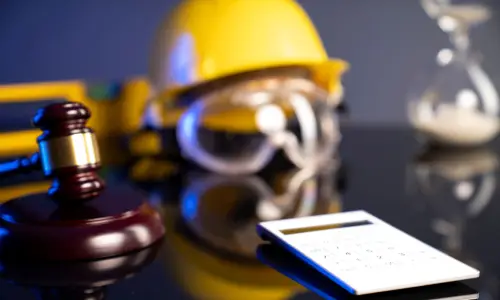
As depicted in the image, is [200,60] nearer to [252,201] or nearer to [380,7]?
[252,201]

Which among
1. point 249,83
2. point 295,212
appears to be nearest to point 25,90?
point 249,83

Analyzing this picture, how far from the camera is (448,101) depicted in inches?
48.3

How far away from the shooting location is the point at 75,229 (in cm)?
64

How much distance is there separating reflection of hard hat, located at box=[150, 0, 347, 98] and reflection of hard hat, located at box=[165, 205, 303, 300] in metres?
0.34

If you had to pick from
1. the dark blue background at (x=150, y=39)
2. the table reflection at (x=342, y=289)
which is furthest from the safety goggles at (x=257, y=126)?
the table reflection at (x=342, y=289)

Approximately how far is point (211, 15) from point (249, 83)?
116mm

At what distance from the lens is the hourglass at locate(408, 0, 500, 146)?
1.21 meters

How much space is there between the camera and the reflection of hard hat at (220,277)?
0.59 m

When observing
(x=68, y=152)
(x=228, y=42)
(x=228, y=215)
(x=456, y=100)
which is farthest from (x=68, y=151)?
(x=456, y=100)

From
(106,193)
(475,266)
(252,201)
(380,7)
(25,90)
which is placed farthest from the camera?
(380,7)

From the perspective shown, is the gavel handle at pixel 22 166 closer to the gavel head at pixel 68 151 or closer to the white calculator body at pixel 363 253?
the gavel head at pixel 68 151

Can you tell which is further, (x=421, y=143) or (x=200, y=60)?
(x=421, y=143)

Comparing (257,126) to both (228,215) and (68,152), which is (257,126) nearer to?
(228,215)

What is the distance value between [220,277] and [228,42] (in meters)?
0.46
